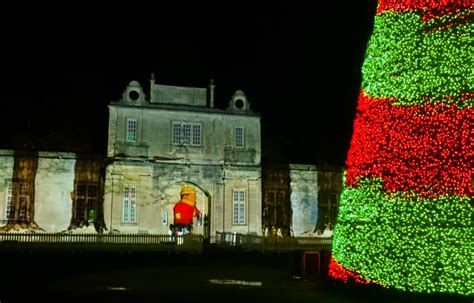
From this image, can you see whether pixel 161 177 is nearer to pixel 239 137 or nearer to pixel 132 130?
pixel 132 130

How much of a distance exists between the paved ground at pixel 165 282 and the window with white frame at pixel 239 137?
11114 millimetres

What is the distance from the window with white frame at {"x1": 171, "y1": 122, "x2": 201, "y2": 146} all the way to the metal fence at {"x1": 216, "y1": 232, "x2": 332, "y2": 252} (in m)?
5.53

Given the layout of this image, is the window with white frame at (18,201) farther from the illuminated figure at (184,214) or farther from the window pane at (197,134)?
the window pane at (197,134)

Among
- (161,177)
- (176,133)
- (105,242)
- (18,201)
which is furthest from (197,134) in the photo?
(18,201)

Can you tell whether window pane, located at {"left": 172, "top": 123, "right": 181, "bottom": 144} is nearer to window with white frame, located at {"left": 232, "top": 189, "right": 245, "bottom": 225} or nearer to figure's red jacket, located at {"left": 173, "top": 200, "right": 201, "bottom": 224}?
figure's red jacket, located at {"left": 173, "top": 200, "right": 201, "bottom": 224}

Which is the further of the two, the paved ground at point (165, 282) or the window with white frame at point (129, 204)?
the window with white frame at point (129, 204)

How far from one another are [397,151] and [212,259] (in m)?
12.1

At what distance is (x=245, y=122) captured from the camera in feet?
106

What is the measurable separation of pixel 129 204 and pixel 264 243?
815cm

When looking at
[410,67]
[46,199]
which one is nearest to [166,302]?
[410,67]

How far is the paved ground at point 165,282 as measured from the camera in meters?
12.0

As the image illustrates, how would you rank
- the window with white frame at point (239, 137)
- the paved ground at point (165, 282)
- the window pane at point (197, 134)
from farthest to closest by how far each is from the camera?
the window with white frame at point (239, 137) → the window pane at point (197, 134) → the paved ground at point (165, 282)

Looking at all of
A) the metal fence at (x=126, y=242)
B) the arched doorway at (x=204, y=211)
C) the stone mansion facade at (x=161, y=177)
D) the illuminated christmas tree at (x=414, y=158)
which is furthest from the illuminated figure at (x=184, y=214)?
the illuminated christmas tree at (x=414, y=158)

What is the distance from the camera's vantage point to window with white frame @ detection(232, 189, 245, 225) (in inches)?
1260
